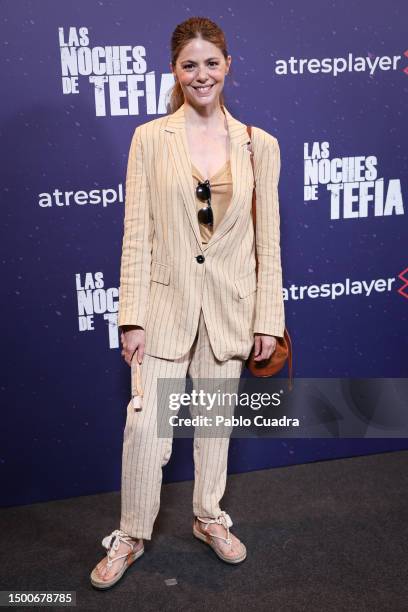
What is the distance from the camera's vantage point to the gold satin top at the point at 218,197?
2.47 m

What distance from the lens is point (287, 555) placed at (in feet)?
9.22

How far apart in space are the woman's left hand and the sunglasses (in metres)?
0.43

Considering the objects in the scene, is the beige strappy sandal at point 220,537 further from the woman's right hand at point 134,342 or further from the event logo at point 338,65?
the event logo at point 338,65

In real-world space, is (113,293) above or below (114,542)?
above

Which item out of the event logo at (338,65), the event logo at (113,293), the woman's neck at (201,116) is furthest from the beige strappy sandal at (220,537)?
the event logo at (338,65)

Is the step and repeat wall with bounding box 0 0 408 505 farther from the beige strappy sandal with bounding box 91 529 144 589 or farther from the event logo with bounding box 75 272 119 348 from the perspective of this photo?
the beige strappy sandal with bounding box 91 529 144 589

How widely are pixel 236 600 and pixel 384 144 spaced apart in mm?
1853

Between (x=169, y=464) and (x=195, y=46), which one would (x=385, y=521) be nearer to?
(x=169, y=464)

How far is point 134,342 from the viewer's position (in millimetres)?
2535

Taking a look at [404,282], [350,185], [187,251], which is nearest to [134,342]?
[187,251]

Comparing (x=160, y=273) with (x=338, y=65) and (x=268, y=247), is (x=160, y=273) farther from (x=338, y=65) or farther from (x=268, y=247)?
(x=338, y=65)

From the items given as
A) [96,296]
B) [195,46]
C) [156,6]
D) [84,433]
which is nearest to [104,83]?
[156,6]

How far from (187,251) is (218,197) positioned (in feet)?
0.64

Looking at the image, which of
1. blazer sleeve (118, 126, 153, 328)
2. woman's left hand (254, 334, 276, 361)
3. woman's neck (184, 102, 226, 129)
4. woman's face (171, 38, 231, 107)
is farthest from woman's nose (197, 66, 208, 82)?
woman's left hand (254, 334, 276, 361)
